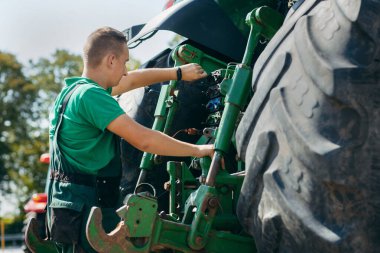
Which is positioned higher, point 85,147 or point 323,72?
point 323,72

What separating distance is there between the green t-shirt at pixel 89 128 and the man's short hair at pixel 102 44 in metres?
0.12

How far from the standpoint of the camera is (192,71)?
11.6 feet

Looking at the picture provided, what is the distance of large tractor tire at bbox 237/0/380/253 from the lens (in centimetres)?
230

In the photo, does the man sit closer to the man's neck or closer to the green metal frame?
the man's neck

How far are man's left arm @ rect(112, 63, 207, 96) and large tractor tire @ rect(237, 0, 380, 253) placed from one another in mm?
1083

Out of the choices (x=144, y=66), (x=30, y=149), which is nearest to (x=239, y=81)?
(x=144, y=66)

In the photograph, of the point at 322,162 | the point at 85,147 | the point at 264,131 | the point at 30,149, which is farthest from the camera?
the point at 30,149

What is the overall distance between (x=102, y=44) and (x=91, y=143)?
0.44 metres

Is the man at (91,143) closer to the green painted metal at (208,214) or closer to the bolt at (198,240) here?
the green painted metal at (208,214)

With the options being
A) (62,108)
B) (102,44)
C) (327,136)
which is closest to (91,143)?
(62,108)

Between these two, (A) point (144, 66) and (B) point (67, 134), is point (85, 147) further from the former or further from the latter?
(A) point (144, 66)

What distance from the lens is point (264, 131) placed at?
2.50m

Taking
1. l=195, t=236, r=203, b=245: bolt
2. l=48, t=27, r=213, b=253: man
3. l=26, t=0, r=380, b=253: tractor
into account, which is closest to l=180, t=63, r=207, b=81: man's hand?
l=48, t=27, r=213, b=253: man

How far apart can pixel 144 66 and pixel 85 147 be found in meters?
1.18
